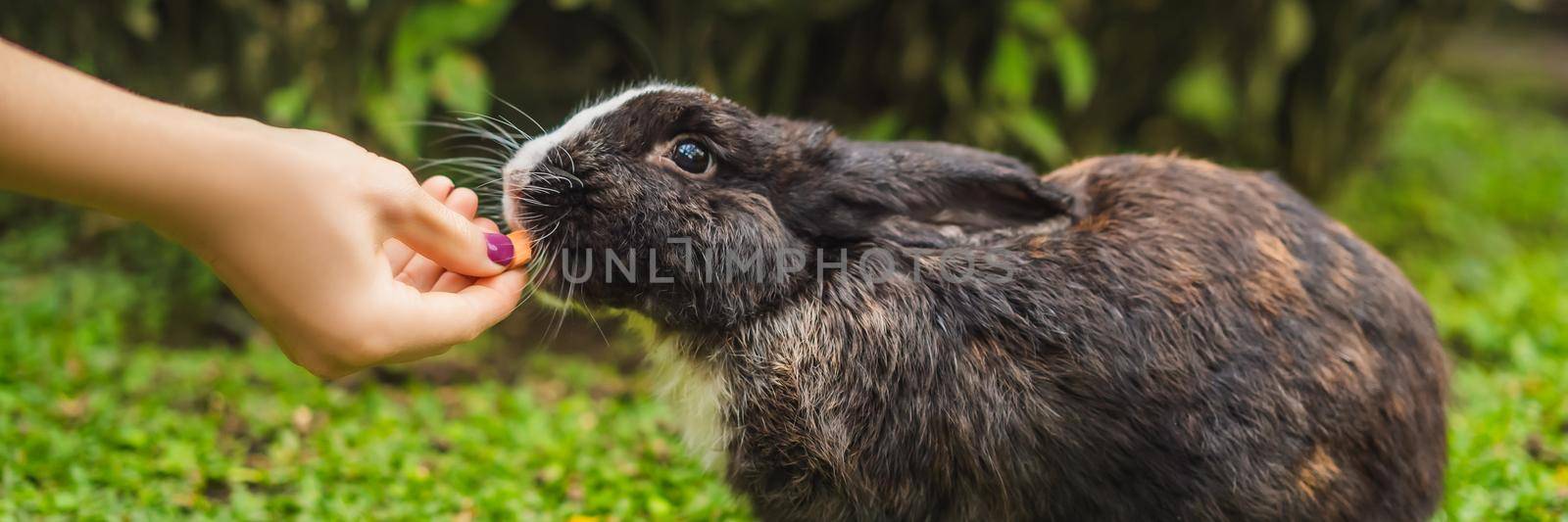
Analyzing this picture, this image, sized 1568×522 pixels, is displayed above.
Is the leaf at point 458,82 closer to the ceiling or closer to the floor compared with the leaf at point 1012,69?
closer to the floor

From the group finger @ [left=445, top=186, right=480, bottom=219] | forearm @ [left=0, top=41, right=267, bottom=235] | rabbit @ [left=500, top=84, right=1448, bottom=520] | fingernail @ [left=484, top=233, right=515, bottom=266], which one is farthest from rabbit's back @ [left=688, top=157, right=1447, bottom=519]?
forearm @ [left=0, top=41, right=267, bottom=235]

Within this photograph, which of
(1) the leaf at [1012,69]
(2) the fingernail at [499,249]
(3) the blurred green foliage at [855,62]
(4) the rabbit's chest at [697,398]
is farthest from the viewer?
(1) the leaf at [1012,69]

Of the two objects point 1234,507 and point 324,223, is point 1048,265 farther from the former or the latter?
point 324,223

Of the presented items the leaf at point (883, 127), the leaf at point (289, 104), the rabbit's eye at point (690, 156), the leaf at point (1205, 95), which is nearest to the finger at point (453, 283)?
the rabbit's eye at point (690, 156)

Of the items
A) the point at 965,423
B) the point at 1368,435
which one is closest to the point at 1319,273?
the point at 1368,435

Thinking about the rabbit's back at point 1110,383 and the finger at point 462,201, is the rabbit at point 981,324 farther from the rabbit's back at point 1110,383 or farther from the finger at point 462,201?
the finger at point 462,201

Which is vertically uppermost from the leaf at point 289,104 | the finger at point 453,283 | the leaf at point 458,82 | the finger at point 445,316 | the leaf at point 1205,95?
the leaf at point 1205,95

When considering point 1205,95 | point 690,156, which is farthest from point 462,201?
point 1205,95
